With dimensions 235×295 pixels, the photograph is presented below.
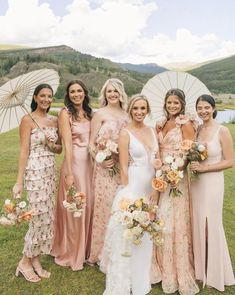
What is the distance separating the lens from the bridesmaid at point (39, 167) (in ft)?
16.9

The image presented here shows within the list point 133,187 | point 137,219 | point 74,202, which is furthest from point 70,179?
point 137,219

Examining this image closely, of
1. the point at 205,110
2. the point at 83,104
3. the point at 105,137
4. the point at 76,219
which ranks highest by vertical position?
the point at 83,104

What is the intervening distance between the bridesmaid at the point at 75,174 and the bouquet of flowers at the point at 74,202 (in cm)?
29

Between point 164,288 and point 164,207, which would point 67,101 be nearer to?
point 164,207

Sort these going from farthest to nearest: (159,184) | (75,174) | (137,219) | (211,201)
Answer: (75,174), (211,201), (159,184), (137,219)

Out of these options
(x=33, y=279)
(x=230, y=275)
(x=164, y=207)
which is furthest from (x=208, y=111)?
(x=33, y=279)

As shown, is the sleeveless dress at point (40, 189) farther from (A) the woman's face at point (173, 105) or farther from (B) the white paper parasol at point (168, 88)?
(A) the woman's face at point (173, 105)

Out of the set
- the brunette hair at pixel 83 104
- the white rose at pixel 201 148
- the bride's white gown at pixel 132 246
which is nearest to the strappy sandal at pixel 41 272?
the bride's white gown at pixel 132 246

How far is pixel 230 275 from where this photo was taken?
211 inches

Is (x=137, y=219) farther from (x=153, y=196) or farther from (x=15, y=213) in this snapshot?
(x=15, y=213)

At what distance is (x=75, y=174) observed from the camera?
223 inches

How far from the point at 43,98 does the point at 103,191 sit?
1680 mm

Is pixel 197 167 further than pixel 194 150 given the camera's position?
Yes

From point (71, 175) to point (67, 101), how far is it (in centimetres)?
113
